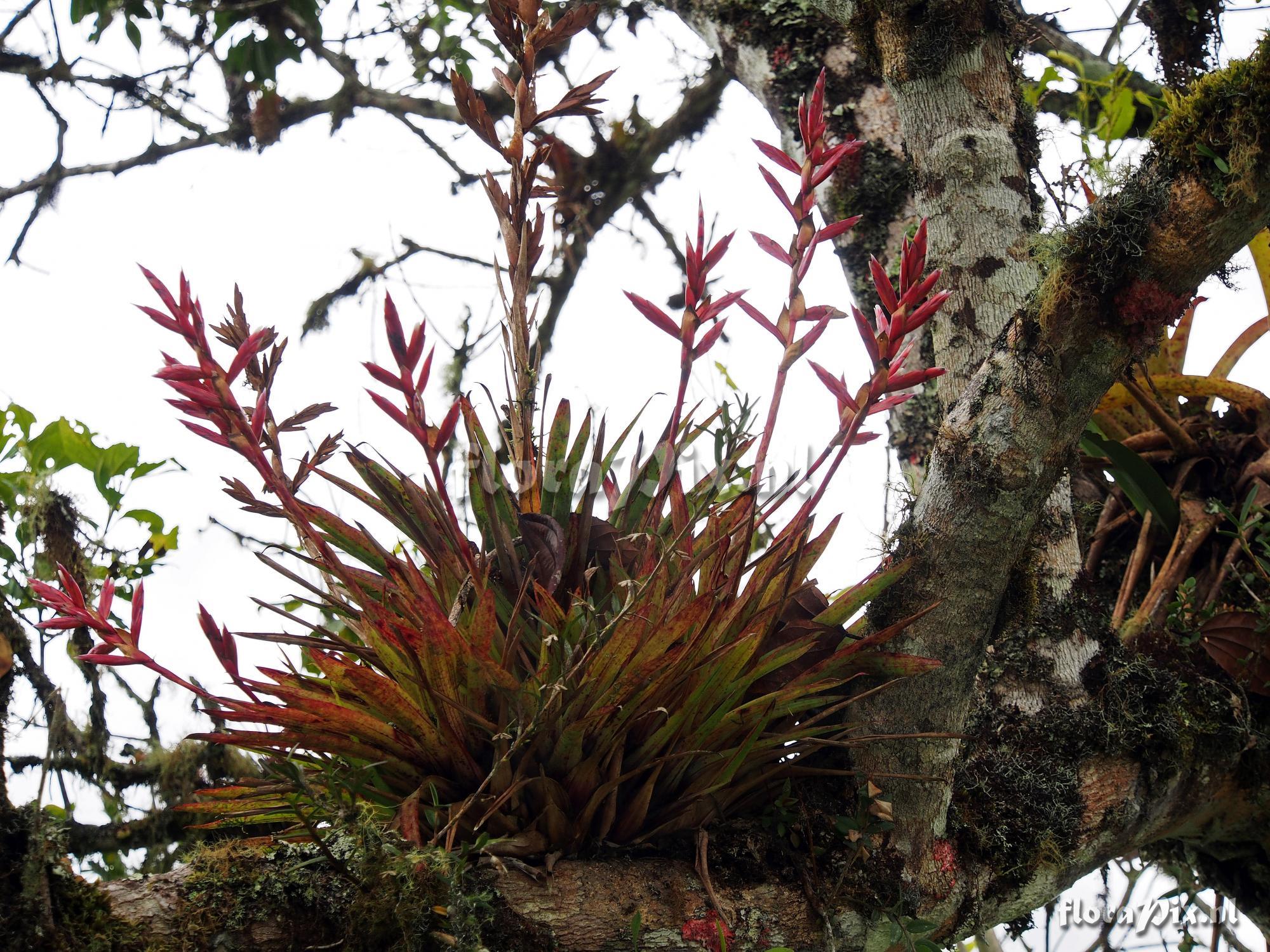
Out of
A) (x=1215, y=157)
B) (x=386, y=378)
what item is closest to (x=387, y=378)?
(x=386, y=378)

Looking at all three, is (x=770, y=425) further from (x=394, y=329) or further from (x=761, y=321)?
(x=394, y=329)

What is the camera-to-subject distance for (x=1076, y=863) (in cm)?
156

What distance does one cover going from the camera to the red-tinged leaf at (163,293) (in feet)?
3.30

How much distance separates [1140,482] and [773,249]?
4.33 feet

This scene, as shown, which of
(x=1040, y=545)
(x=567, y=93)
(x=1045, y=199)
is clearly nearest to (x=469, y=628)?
(x=567, y=93)

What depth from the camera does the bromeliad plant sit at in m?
1.13

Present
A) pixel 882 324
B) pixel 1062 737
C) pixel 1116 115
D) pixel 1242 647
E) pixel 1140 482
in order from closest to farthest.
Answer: pixel 882 324 → pixel 1062 737 → pixel 1242 647 → pixel 1140 482 → pixel 1116 115

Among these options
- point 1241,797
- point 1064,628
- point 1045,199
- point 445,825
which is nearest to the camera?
point 445,825

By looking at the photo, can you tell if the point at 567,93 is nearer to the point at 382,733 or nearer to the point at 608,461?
the point at 608,461

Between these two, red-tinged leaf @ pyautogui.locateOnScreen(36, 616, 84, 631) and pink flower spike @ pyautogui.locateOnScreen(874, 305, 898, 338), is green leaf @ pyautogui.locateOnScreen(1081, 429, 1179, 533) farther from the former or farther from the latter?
red-tinged leaf @ pyautogui.locateOnScreen(36, 616, 84, 631)

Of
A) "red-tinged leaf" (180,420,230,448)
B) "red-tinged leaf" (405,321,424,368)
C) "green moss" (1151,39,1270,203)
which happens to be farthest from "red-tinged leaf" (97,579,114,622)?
"green moss" (1151,39,1270,203)

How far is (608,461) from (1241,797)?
132cm

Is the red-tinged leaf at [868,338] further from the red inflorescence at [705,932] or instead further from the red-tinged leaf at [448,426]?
the red inflorescence at [705,932]

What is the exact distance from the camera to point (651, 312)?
4.10ft
